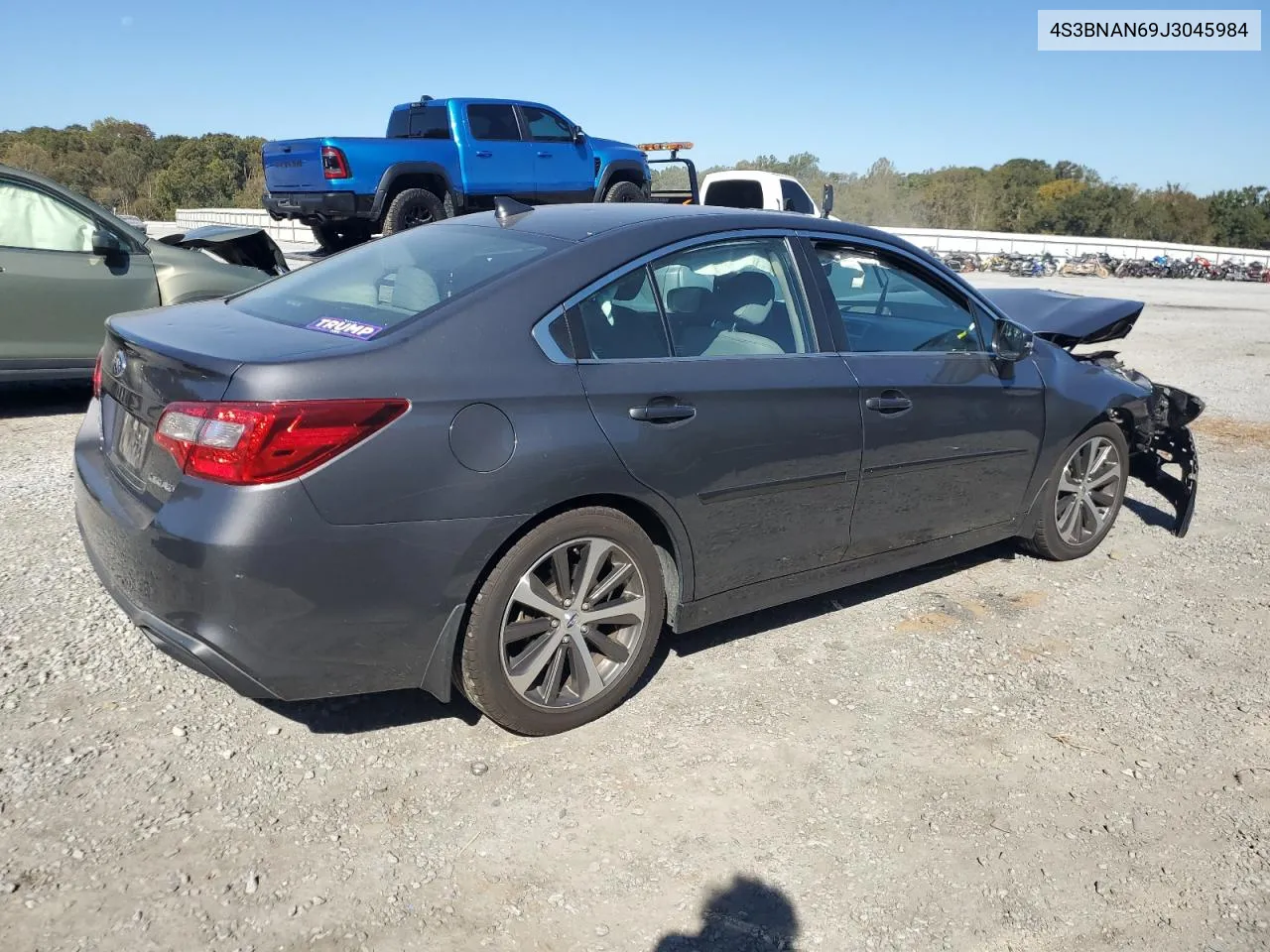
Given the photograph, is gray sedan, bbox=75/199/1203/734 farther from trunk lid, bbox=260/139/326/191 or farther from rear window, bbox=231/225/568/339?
trunk lid, bbox=260/139/326/191

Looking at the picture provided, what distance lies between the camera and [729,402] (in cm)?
351

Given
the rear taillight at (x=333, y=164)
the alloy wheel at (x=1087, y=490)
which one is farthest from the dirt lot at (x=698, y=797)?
the rear taillight at (x=333, y=164)

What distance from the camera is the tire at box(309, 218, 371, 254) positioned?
14516mm

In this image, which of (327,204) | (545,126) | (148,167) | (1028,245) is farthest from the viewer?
(148,167)

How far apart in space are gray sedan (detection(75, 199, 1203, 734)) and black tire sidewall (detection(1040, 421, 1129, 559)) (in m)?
0.38

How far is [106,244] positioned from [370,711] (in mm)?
5050

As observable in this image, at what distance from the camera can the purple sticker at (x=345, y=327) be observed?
3037 millimetres

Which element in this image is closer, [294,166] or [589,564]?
[589,564]

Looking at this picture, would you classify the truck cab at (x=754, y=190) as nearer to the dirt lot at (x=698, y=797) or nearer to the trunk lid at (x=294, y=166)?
the trunk lid at (x=294, y=166)

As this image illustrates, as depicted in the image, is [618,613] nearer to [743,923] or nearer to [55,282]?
[743,923]

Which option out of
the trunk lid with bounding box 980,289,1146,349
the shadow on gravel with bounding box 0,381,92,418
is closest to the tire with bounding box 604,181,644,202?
the shadow on gravel with bounding box 0,381,92,418

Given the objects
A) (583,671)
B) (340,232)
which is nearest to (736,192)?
(340,232)

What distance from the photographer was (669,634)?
415 centimetres

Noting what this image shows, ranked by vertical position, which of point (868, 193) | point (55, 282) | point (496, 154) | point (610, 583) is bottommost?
point (610, 583)
